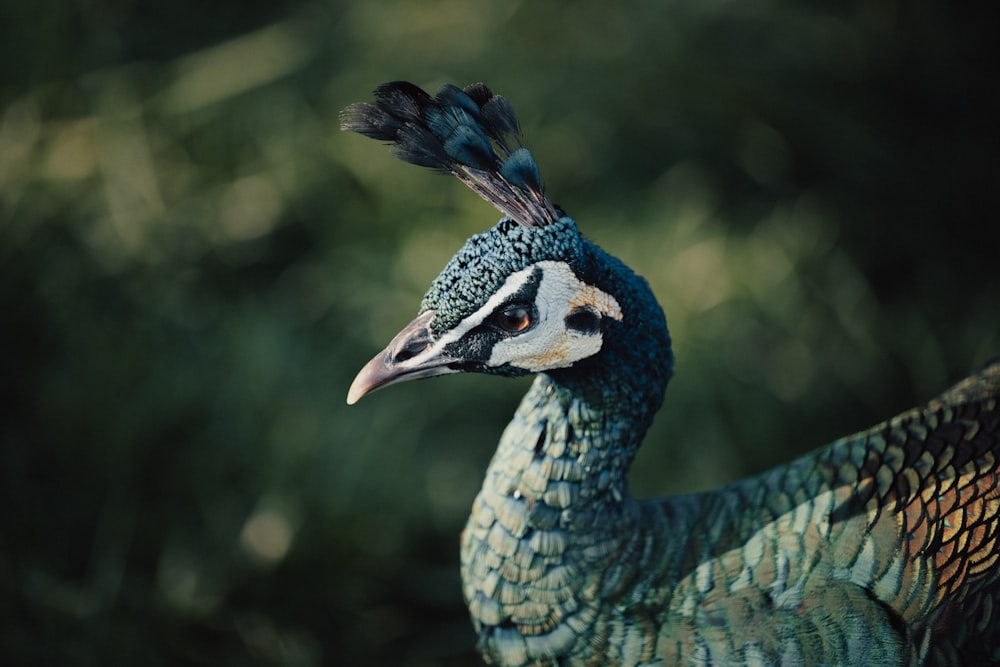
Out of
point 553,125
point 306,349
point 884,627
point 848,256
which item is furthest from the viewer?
point 553,125

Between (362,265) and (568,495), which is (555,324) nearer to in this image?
(568,495)

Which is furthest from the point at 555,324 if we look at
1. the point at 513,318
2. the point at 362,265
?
the point at 362,265

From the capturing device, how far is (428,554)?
237 cm

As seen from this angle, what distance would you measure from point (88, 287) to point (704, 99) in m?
1.99

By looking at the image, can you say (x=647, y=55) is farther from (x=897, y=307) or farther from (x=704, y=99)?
(x=897, y=307)

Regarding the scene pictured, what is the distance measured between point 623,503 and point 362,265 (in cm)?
162

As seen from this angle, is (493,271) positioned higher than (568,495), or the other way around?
(493,271)

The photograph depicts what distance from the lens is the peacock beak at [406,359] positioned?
1.18 meters

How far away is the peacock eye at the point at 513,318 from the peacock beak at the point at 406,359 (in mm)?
79

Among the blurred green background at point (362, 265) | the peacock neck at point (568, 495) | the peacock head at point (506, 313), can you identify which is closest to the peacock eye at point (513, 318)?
the peacock head at point (506, 313)

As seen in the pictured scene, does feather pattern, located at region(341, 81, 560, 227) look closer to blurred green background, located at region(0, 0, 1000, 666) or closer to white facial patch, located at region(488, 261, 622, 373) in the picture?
white facial patch, located at region(488, 261, 622, 373)

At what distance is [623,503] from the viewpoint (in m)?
1.33

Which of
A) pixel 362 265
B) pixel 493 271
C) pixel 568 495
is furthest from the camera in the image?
pixel 362 265

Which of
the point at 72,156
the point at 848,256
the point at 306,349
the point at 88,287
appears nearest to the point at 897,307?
the point at 848,256
